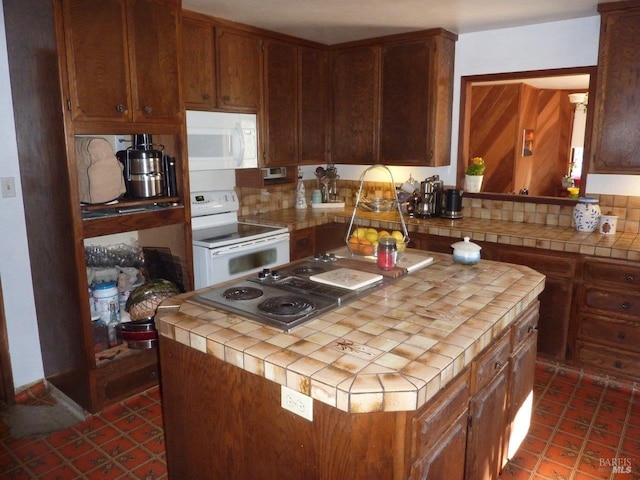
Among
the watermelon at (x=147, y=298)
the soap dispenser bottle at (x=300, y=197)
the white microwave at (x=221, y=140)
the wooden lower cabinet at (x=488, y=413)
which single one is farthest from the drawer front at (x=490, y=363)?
the soap dispenser bottle at (x=300, y=197)

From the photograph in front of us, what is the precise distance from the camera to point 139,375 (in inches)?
113

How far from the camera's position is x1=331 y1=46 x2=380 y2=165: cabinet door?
160 inches

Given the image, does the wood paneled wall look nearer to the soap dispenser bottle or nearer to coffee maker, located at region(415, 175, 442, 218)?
coffee maker, located at region(415, 175, 442, 218)

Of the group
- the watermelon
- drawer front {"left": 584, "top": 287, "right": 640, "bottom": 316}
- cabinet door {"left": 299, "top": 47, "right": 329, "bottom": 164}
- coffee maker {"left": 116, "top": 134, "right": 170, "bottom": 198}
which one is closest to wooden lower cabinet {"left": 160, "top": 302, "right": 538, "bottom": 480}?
the watermelon

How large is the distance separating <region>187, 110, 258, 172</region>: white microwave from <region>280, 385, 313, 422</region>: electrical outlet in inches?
87.8

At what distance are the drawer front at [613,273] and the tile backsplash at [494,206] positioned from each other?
2.04ft

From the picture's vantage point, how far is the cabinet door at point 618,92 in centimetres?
295

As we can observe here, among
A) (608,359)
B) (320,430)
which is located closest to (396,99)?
(608,359)

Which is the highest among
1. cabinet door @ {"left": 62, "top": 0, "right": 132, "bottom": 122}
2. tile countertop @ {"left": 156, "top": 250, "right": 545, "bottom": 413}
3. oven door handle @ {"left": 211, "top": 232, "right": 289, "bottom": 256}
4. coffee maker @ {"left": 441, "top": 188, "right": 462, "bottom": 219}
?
cabinet door @ {"left": 62, "top": 0, "right": 132, "bottom": 122}

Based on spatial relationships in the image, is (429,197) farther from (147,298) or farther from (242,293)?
(242,293)

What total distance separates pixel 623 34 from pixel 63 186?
336cm

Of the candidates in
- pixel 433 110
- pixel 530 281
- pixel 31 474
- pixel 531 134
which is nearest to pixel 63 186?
pixel 31 474

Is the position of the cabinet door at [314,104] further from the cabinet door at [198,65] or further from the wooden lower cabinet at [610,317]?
the wooden lower cabinet at [610,317]

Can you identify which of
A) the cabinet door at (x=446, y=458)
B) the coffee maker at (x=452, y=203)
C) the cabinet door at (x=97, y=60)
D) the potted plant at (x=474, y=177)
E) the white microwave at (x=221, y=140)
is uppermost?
the cabinet door at (x=97, y=60)
